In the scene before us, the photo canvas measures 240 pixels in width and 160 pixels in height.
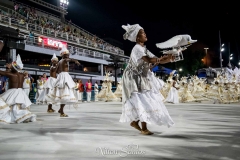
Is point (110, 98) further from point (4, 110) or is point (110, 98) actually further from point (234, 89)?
point (4, 110)

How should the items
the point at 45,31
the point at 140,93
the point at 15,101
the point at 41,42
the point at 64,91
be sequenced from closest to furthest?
the point at 140,93
the point at 15,101
the point at 64,91
the point at 41,42
the point at 45,31

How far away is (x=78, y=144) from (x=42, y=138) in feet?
2.90

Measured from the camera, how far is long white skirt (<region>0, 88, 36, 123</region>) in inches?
243

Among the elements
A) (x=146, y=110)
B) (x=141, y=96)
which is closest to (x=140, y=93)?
(x=141, y=96)

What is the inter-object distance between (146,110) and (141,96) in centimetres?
30

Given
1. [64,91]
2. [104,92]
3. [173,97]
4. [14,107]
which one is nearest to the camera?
[14,107]

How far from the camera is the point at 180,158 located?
111 inches

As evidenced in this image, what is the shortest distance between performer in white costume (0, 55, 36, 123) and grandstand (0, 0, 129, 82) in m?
15.7

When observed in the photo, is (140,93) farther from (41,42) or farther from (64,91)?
(41,42)

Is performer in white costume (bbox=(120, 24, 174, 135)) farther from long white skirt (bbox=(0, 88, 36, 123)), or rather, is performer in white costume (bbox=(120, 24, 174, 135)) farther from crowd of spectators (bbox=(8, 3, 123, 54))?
crowd of spectators (bbox=(8, 3, 123, 54))

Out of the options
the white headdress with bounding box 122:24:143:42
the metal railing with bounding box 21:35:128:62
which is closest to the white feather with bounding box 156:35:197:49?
the white headdress with bounding box 122:24:143:42

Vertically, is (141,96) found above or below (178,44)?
below

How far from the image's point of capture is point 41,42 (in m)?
27.4

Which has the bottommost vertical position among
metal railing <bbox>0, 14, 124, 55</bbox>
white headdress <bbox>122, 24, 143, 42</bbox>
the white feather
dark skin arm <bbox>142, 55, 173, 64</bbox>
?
dark skin arm <bbox>142, 55, 173, 64</bbox>
